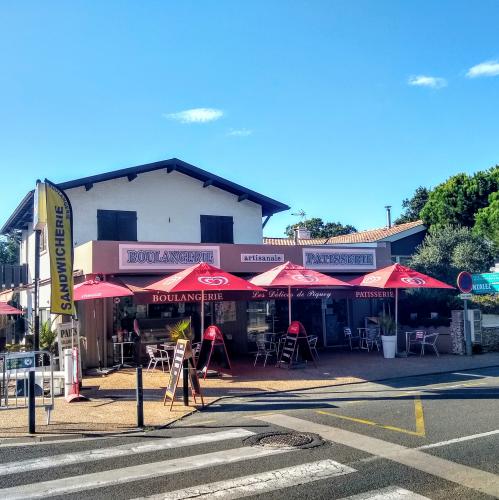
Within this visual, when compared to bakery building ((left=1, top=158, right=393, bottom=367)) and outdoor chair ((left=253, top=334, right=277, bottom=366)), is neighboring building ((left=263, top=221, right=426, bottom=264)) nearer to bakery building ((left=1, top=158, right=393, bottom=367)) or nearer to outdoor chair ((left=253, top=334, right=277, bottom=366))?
bakery building ((left=1, top=158, right=393, bottom=367))

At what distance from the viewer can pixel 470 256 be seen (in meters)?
26.3

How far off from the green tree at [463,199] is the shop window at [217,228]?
20.1m

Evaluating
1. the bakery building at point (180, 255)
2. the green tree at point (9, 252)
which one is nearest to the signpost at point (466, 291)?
the bakery building at point (180, 255)

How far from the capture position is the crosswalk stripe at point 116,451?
20.9 ft

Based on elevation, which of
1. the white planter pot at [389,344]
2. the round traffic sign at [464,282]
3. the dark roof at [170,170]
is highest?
the dark roof at [170,170]

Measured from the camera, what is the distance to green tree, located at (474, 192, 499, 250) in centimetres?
3269

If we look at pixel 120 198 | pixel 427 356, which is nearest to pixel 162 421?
pixel 427 356

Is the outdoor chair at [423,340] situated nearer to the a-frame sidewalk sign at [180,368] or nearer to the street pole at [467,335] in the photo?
the street pole at [467,335]

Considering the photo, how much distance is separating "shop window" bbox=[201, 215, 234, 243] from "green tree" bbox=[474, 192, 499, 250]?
56.4 feet

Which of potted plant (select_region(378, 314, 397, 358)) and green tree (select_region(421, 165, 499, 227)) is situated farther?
green tree (select_region(421, 165, 499, 227))

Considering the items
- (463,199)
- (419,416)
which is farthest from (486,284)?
(463,199)

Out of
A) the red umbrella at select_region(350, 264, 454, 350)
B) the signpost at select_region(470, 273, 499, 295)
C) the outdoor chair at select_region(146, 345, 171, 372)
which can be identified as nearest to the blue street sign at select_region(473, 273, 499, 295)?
the signpost at select_region(470, 273, 499, 295)

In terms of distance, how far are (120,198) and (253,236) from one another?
5566 millimetres

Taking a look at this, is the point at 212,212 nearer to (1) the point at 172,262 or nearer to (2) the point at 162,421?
(1) the point at 172,262
